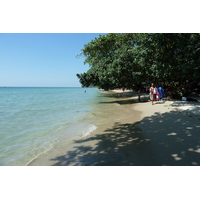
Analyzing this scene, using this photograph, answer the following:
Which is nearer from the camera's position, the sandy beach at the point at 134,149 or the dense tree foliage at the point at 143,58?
the sandy beach at the point at 134,149

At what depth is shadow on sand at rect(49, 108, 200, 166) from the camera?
14.0ft

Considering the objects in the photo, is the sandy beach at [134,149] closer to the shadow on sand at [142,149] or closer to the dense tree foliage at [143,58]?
the shadow on sand at [142,149]

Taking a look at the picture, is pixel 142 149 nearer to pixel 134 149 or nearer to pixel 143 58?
pixel 134 149

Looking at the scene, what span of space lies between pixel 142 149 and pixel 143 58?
30.9ft

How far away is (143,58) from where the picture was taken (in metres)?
12.7

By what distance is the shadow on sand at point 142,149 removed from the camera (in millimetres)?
4254

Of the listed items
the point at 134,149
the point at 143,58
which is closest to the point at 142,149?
the point at 134,149

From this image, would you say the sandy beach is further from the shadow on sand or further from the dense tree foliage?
the dense tree foliage

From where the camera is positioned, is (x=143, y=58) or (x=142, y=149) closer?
(x=142, y=149)

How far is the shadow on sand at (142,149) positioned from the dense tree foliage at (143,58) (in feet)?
18.2

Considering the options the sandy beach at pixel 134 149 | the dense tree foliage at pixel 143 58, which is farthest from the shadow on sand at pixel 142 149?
the dense tree foliage at pixel 143 58

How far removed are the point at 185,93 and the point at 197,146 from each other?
53.9 feet

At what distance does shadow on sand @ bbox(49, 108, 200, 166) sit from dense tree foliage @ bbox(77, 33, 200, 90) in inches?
218

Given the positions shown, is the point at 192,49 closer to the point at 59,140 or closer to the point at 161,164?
the point at 161,164
